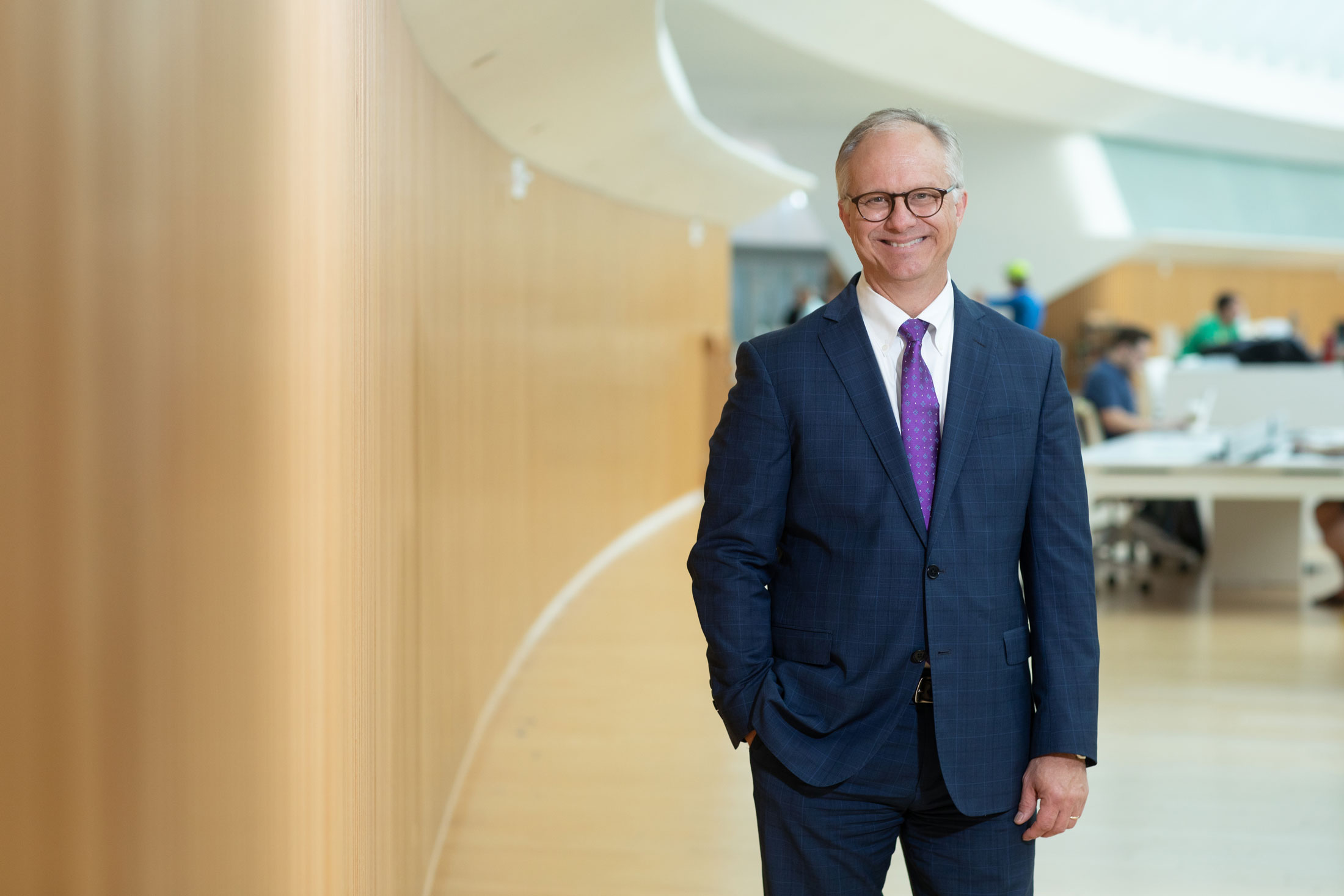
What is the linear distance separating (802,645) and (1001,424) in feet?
1.29

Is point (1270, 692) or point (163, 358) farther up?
point (163, 358)

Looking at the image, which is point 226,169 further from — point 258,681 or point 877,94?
point 877,94

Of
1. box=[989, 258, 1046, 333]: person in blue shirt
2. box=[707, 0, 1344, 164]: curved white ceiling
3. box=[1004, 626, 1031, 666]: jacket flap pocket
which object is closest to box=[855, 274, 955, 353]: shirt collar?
box=[1004, 626, 1031, 666]: jacket flap pocket

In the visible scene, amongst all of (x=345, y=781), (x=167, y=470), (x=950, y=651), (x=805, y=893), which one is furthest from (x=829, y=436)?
(x=345, y=781)

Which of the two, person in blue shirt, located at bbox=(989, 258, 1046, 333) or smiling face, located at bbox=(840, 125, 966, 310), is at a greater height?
person in blue shirt, located at bbox=(989, 258, 1046, 333)

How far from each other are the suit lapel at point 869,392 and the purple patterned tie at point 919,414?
0.08 ft

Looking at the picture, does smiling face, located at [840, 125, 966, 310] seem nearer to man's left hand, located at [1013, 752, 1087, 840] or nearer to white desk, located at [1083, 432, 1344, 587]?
man's left hand, located at [1013, 752, 1087, 840]

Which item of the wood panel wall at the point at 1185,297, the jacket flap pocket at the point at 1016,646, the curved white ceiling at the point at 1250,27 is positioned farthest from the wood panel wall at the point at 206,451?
the wood panel wall at the point at 1185,297

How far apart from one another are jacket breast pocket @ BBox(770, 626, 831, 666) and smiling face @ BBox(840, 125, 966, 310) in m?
0.49

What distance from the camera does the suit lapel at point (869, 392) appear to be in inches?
63.7

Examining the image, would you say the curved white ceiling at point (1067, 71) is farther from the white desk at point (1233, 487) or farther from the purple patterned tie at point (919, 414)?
the purple patterned tie at point (919, 414)

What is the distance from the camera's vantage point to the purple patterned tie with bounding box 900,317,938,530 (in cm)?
166

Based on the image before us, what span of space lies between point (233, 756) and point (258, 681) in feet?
0.35

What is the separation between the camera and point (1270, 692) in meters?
5.00
